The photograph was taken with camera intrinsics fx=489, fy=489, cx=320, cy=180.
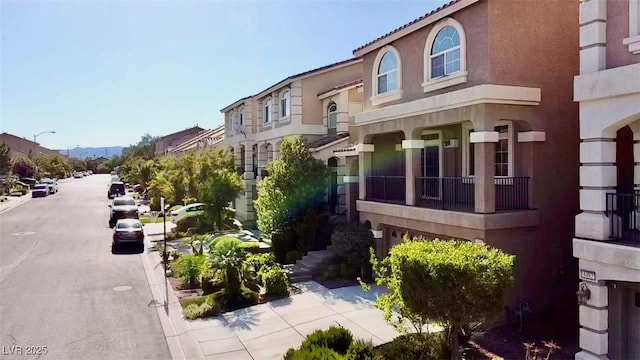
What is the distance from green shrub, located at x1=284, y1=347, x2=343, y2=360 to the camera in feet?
28.4

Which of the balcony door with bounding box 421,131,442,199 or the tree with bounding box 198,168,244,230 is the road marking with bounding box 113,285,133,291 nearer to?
the tree with bounding box 198,168,244,230

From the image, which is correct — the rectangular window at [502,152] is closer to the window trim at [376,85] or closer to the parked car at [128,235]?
the window trim at [376,85]

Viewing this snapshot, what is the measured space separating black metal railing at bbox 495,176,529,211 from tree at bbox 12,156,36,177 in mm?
79629

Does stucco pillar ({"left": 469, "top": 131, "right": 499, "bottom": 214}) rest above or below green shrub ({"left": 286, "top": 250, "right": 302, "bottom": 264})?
above

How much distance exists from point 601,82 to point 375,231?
32.2ft

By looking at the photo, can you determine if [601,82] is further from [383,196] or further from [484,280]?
[383,196]

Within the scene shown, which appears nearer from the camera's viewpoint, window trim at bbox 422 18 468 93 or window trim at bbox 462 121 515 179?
window trim at bbox 422 18 468 93

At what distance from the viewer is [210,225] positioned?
27359 mm

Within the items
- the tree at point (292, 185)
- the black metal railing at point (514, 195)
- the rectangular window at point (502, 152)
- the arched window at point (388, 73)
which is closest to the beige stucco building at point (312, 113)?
the tree at point (292, 185)

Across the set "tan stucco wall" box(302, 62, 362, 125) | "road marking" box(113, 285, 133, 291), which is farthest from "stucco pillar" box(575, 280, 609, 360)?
"tan stucco wall" box(302, 62, 362, 125)

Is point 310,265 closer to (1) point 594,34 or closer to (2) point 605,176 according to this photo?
(2) point 605,176

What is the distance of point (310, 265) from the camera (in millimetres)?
18312

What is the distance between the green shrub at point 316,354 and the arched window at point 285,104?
57.3ft

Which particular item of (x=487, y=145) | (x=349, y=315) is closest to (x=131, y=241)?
(x=349, y=315)
